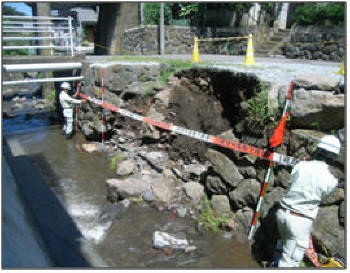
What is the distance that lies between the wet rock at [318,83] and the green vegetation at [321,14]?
9.49 m

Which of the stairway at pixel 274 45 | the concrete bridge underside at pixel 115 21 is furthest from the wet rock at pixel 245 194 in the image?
the concrete bridge underside at pixel 115 21

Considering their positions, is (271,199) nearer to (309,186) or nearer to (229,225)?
(229,225)

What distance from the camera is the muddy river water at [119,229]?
5.16m

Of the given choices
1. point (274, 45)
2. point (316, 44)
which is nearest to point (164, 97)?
point (316, 44)

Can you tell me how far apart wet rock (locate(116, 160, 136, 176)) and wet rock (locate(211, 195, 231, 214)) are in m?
2.73

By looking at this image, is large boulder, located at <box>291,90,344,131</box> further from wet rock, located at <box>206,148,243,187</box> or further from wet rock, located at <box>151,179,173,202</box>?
wet rock, located at <box>151,179,173,202</box>

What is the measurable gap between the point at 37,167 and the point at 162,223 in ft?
14.9

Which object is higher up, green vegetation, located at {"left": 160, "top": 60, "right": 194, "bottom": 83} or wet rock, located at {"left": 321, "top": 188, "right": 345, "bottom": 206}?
green vegetation, located at {"left": 160, "top": 60, "right": 194, "bottom": 83}

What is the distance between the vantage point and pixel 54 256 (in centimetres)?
519

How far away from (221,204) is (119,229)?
6.84 feet

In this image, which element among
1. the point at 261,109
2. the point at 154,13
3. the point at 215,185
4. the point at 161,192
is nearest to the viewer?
the point at 261,109

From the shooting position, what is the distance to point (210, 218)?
236 inches

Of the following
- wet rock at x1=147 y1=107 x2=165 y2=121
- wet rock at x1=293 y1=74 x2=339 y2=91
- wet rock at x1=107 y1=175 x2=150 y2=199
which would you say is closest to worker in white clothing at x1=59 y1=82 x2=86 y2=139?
wet rock at x1=147 y1=107 x2=165 y2=121

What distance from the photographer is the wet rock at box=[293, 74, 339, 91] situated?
4.81m
